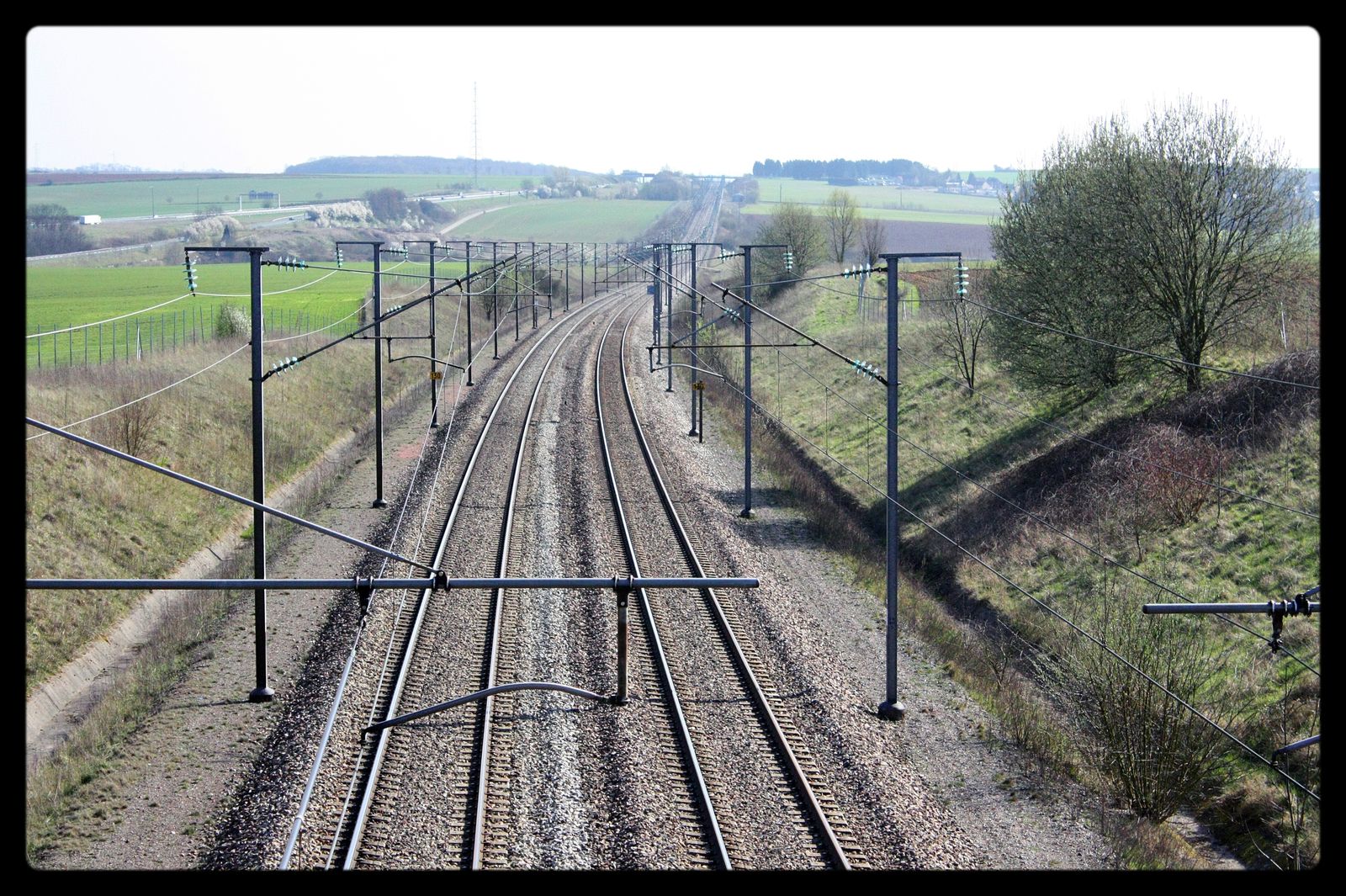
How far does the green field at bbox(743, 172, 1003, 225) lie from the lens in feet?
374

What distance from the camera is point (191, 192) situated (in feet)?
520

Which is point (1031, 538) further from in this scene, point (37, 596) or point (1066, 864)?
point (37, 596)

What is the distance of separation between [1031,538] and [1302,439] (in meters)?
5.09

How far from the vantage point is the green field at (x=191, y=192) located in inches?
4882

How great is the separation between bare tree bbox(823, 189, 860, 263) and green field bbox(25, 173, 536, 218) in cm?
7641

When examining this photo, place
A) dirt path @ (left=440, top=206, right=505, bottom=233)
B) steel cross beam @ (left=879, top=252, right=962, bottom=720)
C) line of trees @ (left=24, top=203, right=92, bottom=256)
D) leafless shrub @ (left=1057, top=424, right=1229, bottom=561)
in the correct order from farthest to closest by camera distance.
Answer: dirt path @ (left=440, top=206, right=505, bottom=233), line of trees @ (left=24, top=203, right=92, bottom=256), leafless shrub @ (left=1057, top=424, right=1229, bottom=561), steel cross beam @ (left=879, top=252, right=962, bottom=720)

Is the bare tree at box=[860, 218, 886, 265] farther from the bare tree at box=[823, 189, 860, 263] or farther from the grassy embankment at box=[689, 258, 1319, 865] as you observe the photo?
the grassy embankment at box=[689, 258, 1319, 865]

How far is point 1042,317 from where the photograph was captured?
90.4 ft

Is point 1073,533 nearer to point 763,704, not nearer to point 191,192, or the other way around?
point 763,704

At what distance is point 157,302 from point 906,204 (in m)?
93.8

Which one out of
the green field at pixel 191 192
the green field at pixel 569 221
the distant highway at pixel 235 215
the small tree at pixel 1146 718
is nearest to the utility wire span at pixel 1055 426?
the small tree at pixel 1146 718

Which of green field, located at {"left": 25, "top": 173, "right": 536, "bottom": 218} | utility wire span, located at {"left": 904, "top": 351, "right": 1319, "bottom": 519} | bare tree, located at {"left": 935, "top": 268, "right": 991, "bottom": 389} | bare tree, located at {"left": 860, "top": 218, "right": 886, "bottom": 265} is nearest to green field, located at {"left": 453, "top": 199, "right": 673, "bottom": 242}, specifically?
green field, located at {"left": 25, "top": 173, "right": 536, "bottom": 218}

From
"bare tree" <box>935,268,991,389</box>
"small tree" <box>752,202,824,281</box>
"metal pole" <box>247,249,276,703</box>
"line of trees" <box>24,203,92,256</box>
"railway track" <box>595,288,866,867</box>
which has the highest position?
"line of trees" <box>24,203,92,256</box>
